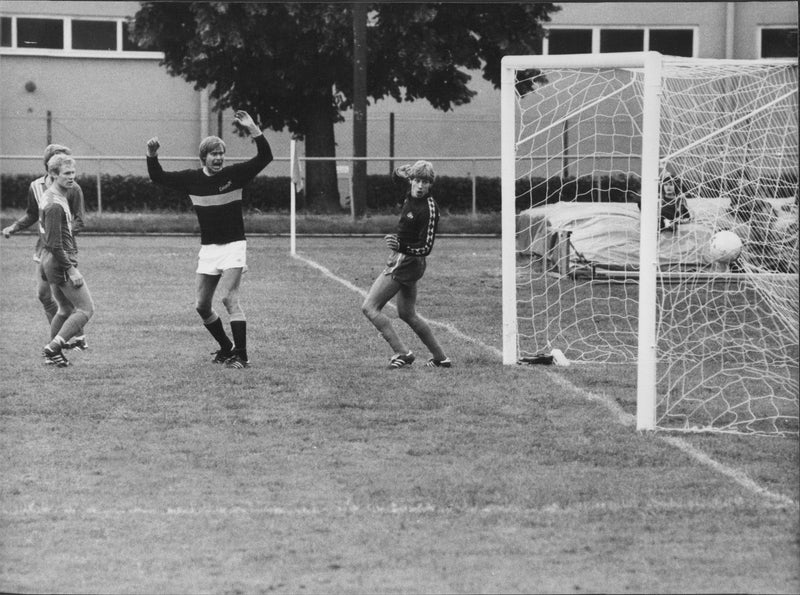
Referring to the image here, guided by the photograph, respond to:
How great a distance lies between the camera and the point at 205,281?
9672mm

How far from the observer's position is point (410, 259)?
9484mm

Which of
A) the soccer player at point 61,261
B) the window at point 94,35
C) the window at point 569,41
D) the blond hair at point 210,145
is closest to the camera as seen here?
the soccer player at point 61,261

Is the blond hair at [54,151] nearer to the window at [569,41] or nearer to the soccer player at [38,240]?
the soccer player at [38,240]

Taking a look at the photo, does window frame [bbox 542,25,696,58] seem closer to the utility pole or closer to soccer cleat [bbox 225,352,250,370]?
the utility pole

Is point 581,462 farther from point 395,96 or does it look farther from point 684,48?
point 684,48

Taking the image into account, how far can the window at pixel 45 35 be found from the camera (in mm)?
33406

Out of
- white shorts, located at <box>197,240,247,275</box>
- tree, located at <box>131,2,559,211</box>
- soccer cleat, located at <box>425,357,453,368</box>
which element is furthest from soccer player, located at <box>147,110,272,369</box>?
tree, located at <box>131,2,559,211</box>

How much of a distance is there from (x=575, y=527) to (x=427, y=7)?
2403 cm

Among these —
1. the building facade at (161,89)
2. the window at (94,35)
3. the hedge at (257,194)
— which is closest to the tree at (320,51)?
the hedge at (257,194)

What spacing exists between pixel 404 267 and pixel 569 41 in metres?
26.6

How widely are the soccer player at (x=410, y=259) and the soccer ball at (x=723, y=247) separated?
4408 mm

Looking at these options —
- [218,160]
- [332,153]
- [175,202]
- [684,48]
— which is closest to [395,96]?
[332,153]

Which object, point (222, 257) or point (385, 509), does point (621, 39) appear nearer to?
point (222, 257)

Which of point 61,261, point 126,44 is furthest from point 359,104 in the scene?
point 61,261
